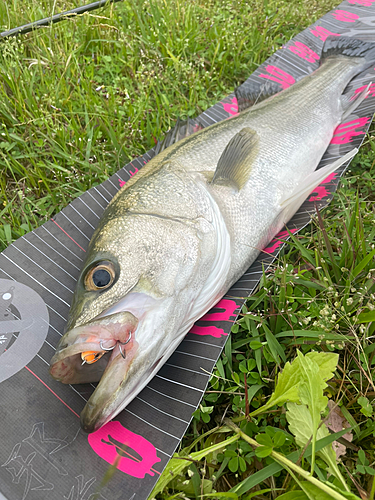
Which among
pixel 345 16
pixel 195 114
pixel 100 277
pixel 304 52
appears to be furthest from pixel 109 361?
pixel 345 16

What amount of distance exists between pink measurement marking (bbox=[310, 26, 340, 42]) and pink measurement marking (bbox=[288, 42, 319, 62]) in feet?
0.93

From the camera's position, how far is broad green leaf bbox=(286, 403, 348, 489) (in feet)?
4.14

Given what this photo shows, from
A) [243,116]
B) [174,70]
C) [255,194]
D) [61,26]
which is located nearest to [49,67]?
[61,26]

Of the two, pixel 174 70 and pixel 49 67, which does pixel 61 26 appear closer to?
pixel 49 67

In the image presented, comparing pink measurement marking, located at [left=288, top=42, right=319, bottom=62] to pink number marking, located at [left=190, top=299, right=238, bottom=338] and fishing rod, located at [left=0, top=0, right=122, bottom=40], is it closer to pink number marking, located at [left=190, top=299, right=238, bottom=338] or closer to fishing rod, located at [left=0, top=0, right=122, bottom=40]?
fishing rod, located at [left=0, top=0, right=122, bottom=40]

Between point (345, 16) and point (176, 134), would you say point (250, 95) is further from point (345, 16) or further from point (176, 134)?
point (345, 16)

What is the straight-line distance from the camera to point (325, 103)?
2.74 metres

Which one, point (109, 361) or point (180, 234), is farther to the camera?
point (180, 234)

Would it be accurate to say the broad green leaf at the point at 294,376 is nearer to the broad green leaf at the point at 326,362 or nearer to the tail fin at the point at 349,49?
the broad green leaf at the point at 326,362

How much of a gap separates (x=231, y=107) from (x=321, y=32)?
1750 mm

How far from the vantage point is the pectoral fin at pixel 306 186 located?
2117mm

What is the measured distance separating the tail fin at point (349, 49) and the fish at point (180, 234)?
0.73 m

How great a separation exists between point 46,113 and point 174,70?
1.37 m

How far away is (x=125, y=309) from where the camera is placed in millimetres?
1391
